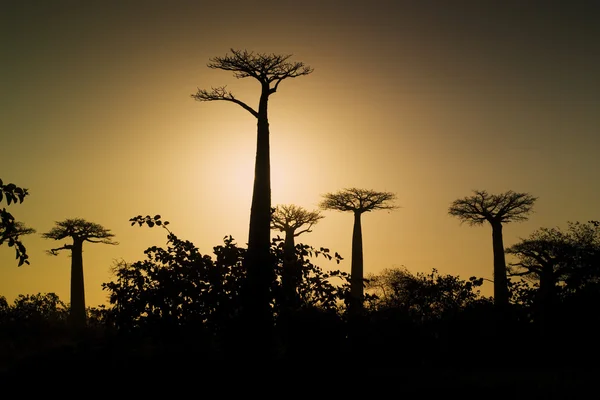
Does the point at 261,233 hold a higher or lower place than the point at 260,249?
higher

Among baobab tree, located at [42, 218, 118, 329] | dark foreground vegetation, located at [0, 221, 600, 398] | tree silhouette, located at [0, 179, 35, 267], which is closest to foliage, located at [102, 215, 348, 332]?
dark foreground vegetation, located at [0, 221, 600, 398]

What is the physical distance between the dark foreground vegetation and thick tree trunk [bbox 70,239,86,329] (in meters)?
23.0

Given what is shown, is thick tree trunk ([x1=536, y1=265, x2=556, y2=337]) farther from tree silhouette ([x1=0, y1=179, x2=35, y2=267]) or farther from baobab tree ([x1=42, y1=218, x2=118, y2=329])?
baobab tree ([x1=42, y1=218, x2=118, y2=329])

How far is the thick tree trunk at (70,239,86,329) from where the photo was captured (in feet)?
120

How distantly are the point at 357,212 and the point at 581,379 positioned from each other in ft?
76.8

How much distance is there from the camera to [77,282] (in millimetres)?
37094

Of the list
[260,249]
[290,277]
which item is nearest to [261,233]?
[260,249]

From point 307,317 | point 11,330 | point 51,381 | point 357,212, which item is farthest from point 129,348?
point 357,212

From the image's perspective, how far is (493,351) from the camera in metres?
13.6

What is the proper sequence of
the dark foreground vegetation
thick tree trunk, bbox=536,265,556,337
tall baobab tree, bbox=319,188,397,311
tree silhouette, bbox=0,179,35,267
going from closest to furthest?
→ tree silhouette, bbox=0,179,35,267 → the dark foreground vegetation → thick tree trunk, bbox=536,265,556,337 → tall baobab tree, bbox=319,188,397,311

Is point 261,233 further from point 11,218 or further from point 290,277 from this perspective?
point 11,218

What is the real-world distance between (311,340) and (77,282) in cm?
2853

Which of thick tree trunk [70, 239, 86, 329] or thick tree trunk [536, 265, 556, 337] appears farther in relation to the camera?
thick tree trunk [70, 239, 86, 329]

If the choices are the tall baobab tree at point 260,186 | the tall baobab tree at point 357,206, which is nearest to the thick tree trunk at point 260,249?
the tall baobab tree at point 260,186
